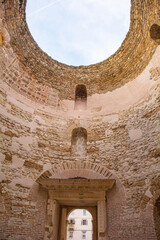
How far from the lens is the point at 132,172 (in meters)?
6.28

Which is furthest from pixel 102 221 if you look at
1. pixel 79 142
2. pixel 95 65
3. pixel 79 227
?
pixel 79 227

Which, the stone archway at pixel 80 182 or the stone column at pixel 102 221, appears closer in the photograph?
the stone column at pixel 102 221

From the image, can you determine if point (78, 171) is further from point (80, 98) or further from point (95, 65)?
point (95, 65)

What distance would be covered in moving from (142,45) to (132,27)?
3.18 feet

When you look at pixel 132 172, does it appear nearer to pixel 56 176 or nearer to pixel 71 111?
pixel 56 176

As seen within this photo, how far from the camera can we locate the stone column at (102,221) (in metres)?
5.81

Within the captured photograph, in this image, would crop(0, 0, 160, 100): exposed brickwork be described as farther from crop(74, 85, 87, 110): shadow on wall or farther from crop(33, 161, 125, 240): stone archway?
crop(33, 161, 125, 240): stone archway

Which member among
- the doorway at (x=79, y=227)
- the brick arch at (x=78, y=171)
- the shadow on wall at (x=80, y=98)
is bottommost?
the doorway at (x=79, y=227)

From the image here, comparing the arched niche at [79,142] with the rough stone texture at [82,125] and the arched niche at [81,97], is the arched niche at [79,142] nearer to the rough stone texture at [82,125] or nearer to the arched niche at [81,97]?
the rough stone texture at [82,125]

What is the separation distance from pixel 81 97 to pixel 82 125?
6.01 feet

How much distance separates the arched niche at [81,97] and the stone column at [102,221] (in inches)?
162

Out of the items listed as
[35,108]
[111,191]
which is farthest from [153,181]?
[35,108]

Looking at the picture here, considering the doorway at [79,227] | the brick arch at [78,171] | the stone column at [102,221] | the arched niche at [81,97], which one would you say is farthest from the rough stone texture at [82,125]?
the doorway at [79,227]

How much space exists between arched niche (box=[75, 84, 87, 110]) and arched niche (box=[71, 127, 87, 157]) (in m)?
1.18
